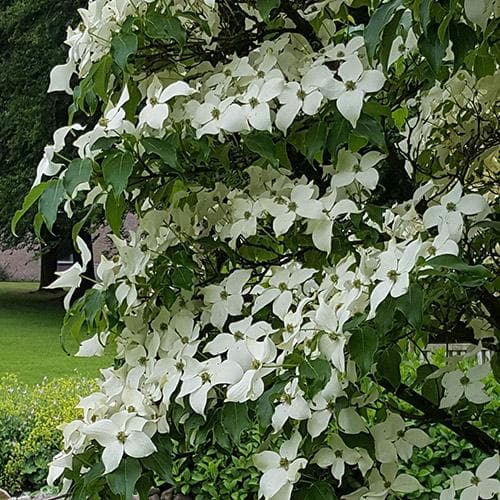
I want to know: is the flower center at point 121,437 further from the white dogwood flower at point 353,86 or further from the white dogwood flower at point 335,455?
the white dogwood flower at point 353,86

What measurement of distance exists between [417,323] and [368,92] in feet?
1.07

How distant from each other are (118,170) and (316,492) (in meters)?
0.49

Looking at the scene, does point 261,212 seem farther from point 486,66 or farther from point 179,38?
point 486,66

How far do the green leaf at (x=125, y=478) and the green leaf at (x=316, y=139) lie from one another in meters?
0.46

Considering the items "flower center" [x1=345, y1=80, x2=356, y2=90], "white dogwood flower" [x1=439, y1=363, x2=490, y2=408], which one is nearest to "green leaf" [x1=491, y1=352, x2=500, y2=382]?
"white dogwood flower" [x1=439, y1=363, x2=490, y2=408]

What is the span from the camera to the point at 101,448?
117cm

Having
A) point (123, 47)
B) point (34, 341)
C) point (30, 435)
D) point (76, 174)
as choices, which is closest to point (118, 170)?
point (76, 174)

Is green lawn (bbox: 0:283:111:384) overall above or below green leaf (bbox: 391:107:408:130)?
below

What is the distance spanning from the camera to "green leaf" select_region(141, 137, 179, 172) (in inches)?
42.0

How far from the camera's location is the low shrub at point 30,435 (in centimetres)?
367

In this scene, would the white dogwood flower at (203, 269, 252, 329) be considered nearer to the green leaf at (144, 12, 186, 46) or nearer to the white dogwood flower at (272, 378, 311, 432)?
the white dogwood flower at (272, 378, 311, 432)

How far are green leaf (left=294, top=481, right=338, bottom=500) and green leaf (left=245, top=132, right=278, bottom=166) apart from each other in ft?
1.39

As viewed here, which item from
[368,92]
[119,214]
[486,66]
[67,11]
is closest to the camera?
[368,92]

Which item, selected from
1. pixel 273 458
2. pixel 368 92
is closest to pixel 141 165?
pixel 368 92
